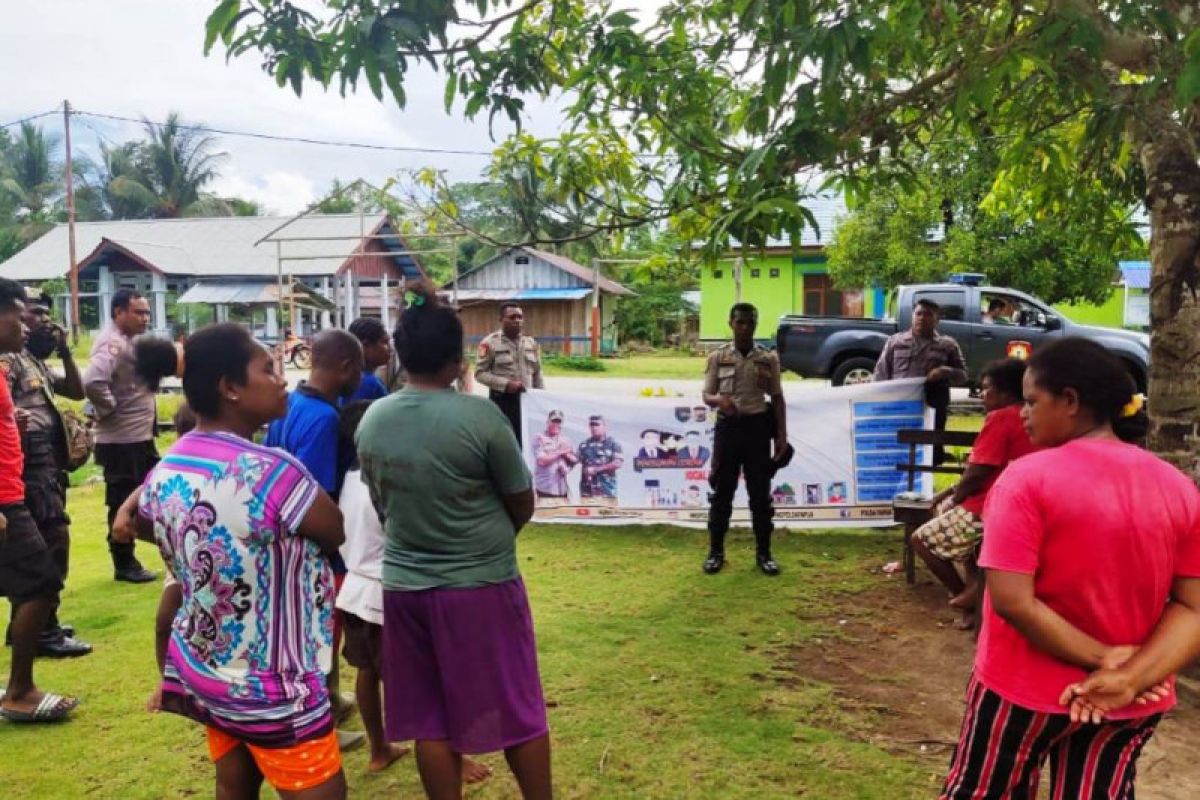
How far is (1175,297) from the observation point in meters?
3.92

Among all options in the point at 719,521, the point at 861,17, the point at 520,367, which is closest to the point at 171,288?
the point at 520,367

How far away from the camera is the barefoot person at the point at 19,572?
12.5 feet

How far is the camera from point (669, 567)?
6.28 m

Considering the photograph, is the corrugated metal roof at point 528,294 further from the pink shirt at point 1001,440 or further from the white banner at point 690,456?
the pink shirt at point 1001,440

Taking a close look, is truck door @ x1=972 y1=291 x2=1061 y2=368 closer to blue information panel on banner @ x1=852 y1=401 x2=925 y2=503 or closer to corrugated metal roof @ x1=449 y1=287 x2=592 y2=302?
blue information panel on banner @ x1=852 y1=401 x2=925 y2=503

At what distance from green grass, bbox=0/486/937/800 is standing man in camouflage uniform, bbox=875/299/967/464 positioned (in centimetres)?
135

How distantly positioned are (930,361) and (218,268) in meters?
31.2

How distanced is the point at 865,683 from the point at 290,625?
2.99 meters

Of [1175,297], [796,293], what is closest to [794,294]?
[796,293]

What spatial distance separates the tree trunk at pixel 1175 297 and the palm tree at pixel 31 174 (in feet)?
165

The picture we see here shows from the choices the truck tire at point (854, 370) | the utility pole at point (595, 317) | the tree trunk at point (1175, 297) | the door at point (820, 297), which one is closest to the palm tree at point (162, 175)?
→ the utility pole at point (595, 317)

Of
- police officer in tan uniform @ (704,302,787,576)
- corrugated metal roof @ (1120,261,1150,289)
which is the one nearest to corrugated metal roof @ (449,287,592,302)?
corrugated metal roof @ (1120,261,1150,289)

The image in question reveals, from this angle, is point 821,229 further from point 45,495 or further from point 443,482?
point 45,495

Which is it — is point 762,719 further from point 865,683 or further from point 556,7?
point 556,7
